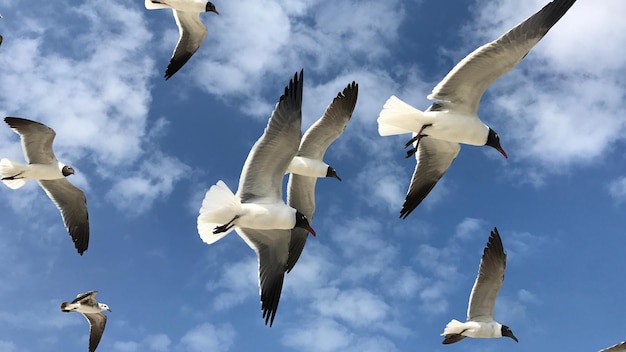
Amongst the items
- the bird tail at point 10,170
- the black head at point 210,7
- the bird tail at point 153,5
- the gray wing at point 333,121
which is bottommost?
the bird tail at point 10,170

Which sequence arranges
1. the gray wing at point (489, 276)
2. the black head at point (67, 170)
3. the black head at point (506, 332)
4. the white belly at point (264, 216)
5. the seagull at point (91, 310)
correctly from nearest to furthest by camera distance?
the white belly at point (264, 216), the gray wing at point (489, 276), the seagull at point (91, 310), the black head at point (506, 332), the black head at point (67, 170)

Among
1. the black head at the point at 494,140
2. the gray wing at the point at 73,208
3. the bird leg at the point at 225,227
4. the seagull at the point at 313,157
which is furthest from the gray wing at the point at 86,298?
the black head at the point at 494,140

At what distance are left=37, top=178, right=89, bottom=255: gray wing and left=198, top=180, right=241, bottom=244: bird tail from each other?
631 centimetres

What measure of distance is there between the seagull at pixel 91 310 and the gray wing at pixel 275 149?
18.2 ft

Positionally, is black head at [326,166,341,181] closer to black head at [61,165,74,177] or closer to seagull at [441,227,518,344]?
seagull at [441,227,518,344]

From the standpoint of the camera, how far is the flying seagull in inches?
353

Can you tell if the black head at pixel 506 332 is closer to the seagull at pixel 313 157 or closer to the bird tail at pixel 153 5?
the seagull at pixel 313 157

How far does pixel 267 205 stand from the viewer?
948 cm

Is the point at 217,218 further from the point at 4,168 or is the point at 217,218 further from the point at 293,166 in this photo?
the point at 4,168

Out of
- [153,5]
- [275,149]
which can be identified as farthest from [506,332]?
[153,5]

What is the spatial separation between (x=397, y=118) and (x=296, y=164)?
3110 mm

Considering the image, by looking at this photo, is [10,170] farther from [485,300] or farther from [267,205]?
[485,300]

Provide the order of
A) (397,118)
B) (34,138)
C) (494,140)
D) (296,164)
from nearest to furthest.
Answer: (397,118), (494,140), (296,164), (34,138)

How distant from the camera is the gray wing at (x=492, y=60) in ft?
32.7
